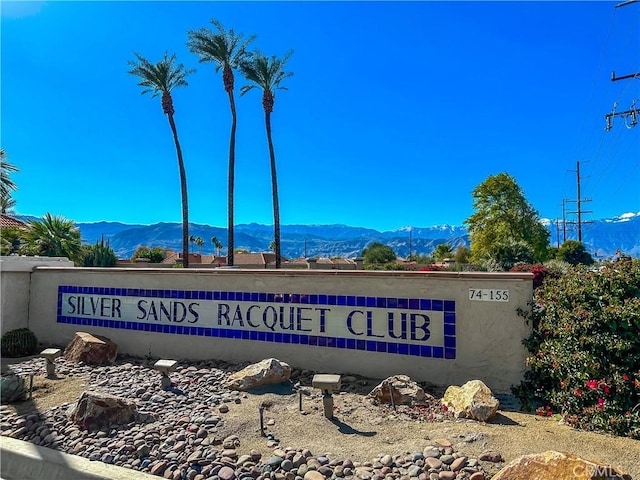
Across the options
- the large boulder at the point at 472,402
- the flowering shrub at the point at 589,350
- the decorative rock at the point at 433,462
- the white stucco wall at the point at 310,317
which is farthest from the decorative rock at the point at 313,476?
the flowering shrub at the point at 589,350

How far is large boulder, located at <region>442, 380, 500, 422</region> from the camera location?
4.80 meters

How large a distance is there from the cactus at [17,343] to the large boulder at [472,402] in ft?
27.7

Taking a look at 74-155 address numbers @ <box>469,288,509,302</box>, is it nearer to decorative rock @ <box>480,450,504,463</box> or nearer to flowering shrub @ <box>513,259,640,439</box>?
flowering shrub @ <box>513,259,640,439</box>

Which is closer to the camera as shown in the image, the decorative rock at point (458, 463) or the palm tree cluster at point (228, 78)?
the decorative rock at point (458, 463)

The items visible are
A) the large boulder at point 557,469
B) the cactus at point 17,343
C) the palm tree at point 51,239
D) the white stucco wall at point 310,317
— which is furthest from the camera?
the palm tree at point 51,239

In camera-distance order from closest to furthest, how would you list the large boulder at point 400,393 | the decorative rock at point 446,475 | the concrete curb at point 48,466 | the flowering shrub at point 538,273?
the decorative rock at point 446,475 → the concrete curb at point 48,466 → the large boulder at point 400,393 → the flowering shrub at point 538,273

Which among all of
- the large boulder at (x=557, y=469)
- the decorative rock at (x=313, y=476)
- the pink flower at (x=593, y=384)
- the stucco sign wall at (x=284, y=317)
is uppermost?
the stucco sign wall at (x=284, y=317)

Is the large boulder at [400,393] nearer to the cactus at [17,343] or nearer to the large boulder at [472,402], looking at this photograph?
the large boulder at [472,402]

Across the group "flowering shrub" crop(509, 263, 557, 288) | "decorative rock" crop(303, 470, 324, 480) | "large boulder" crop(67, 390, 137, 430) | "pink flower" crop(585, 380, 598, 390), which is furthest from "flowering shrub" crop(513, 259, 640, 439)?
"large boulder" crop(67, 390, 137, 430)

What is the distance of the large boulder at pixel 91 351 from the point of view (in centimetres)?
769

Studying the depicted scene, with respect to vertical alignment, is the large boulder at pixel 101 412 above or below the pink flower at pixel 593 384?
below

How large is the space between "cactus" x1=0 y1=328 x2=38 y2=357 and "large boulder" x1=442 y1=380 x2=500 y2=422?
8.44m

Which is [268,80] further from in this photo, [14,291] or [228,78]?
[14,291]

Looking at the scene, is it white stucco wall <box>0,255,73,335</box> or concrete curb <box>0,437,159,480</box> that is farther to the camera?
white stucco wall <box>0,255,73,335</box>
